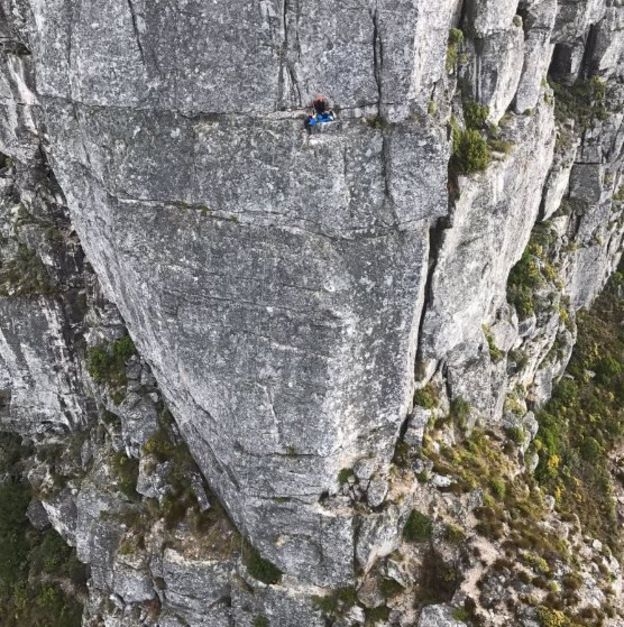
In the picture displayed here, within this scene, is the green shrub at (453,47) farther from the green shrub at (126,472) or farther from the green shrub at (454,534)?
the green shrub at (126,472)

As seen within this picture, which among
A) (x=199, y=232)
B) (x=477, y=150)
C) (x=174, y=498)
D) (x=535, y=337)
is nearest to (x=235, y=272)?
(x=199, y=232)

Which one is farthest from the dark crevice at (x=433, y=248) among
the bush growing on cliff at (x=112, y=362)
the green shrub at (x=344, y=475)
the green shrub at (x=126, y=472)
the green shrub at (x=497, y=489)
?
the green shrub at (x=126, y=472)

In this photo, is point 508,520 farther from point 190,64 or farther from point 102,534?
point 190,64

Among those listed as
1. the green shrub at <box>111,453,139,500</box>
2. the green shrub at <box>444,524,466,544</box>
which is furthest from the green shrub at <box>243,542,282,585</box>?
the green shrub at <box>444,524,466,544</box>

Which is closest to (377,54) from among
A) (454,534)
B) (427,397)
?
(427,397)

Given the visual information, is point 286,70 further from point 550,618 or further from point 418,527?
point 550,618

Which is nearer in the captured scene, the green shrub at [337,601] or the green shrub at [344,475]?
the green shrub at [344,475]
